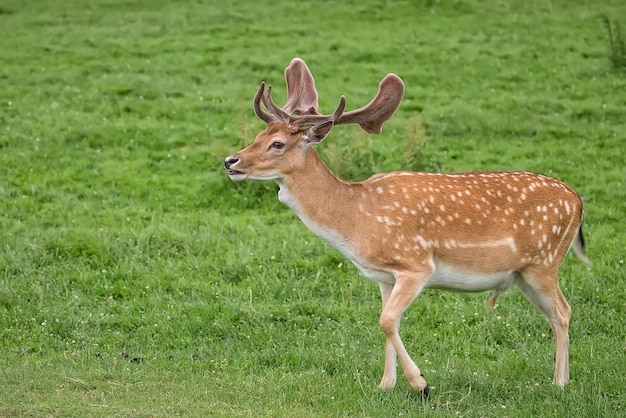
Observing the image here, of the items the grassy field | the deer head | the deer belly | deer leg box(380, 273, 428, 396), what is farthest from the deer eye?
the grassy field

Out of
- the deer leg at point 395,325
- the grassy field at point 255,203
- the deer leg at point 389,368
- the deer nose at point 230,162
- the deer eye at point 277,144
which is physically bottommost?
the grassy field at point 255,203

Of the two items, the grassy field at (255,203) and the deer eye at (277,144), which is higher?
the deer eye at (277,144)

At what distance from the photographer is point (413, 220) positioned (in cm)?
737

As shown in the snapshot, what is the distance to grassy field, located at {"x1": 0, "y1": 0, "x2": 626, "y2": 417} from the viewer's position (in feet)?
24.4

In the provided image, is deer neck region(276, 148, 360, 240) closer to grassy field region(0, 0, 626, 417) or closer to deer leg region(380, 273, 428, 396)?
deer leg region(380, 273, 428, 396)

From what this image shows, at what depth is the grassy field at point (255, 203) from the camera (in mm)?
7434

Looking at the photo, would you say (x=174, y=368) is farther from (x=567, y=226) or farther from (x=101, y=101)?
(x=101, y=101)

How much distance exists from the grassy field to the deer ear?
5.59 feet

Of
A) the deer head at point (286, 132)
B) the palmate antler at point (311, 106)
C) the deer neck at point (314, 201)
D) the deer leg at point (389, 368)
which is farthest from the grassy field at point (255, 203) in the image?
the palmate antler at point (311, 106)

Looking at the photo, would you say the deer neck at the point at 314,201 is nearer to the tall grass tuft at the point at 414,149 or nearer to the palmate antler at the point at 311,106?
the palmate antler at the point at 311,106

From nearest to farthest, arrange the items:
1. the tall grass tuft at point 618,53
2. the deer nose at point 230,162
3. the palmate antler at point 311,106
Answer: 1. the deer nose at point 230,162
2. the palmate antler at point 311,106
3. the tall grass tuft at point 618,53

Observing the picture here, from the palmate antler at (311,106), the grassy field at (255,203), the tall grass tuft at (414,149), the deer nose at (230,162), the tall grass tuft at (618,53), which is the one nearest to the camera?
the deer nose at (230,162)

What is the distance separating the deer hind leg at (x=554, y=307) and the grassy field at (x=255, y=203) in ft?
0.57

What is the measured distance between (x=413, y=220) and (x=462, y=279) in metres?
0.55
